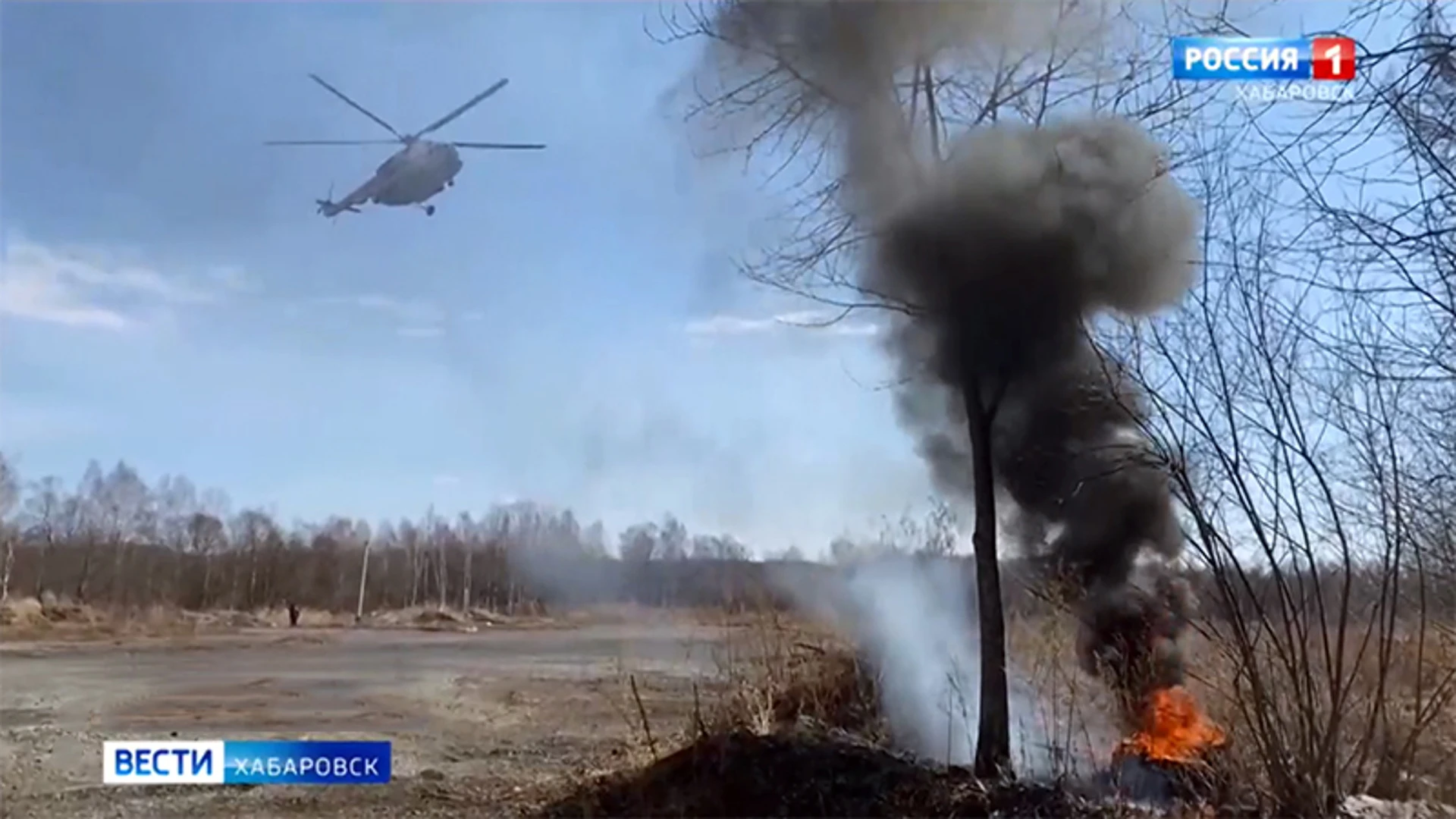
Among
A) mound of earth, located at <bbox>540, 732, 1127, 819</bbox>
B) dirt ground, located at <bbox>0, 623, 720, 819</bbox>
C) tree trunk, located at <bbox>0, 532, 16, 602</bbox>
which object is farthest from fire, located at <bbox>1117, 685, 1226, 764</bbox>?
tree trunk, located at <bbox>0, 532, 16, 602</bbox>

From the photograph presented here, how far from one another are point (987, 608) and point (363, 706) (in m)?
5.90

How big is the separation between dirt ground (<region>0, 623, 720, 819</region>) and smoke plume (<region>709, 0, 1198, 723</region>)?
2805 mm

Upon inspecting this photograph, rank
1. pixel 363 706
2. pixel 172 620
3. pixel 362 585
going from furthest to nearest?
pixel 172 620 → pixel 362 585 → pixel 363 706

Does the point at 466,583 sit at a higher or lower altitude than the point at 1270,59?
lower

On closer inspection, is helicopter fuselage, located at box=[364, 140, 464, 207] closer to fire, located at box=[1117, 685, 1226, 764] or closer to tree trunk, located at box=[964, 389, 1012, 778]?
tree trunk, located at box=[964, 389, 1012, 778]

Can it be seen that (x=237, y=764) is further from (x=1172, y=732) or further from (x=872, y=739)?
(x=1172, y=732)

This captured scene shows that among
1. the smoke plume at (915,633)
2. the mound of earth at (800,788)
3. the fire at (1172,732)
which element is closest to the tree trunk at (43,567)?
the mound of earth at (800,788)

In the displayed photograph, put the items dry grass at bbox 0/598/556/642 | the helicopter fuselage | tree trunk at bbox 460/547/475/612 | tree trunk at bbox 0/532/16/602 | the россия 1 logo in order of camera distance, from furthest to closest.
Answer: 1. dry grass at bbox 0/598/556/642
2. tree trunk at bbox 0/532/16/602
3. tree trunk at bbox 460/547/475/612
4. the helicopter fuselage
5. the россия 1 logo

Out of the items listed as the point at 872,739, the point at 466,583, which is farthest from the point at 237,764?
the point at 466,583

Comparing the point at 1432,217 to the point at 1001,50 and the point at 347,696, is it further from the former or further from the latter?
the point at 347,696

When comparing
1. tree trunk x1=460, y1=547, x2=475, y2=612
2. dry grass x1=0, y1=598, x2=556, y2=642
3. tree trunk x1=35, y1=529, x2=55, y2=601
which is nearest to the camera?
tree trunk x1=460, y1=547, x2=475, y2=612

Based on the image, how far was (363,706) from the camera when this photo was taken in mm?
9289

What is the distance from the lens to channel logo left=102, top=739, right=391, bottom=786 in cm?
633

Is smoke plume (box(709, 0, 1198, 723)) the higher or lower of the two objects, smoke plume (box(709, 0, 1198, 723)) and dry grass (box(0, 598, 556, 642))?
the higher
